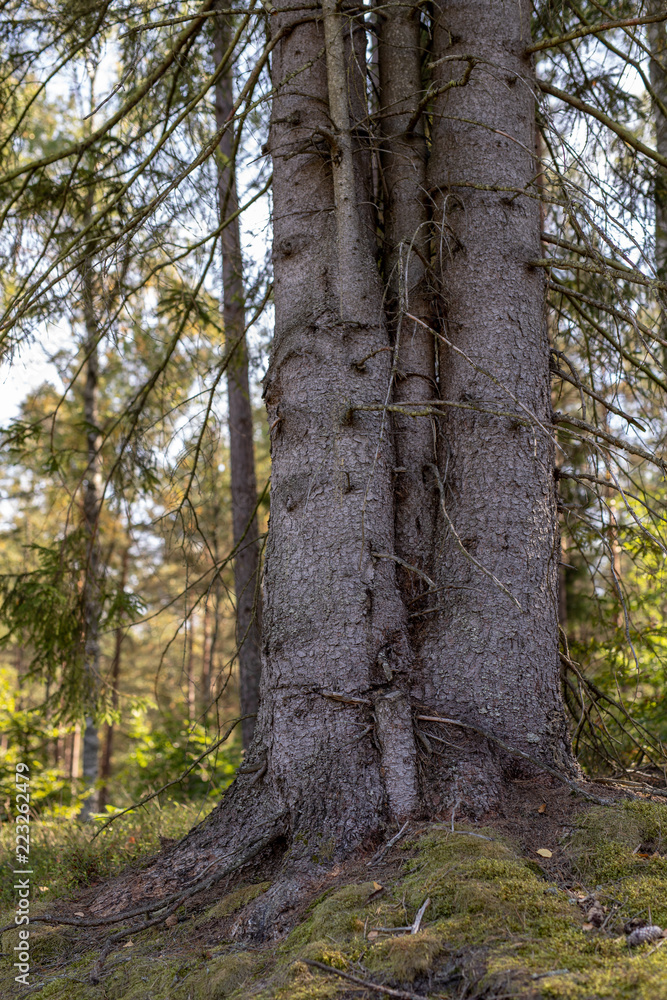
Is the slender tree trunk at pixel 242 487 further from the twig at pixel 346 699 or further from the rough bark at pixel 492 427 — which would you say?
the twig at pixel 346 699

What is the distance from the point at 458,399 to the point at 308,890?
6.53 ft

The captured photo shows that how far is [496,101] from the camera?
3.34 m

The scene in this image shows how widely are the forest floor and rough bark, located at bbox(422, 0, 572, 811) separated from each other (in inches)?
11.2

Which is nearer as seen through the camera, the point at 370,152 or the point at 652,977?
the point at 652,977

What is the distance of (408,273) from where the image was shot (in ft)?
10.8

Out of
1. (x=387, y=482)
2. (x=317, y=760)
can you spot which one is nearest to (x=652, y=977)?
(x=317, y=760)

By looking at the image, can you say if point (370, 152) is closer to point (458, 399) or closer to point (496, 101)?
point (496, 101)

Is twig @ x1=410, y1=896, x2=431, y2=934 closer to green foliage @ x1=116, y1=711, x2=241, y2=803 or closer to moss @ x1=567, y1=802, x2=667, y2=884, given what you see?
moss @ x1=567, y1=802, x2=667, y2=884

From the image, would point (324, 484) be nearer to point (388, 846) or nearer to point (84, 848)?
point (388, 846)

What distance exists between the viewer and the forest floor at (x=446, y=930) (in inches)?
67.2

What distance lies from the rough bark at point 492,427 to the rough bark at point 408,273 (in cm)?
8

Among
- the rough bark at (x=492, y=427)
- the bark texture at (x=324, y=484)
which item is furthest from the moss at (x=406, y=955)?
the rough bark at (x=492, y=427)

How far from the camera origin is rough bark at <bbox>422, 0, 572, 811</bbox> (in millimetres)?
2660

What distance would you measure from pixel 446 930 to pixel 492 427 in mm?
1860
